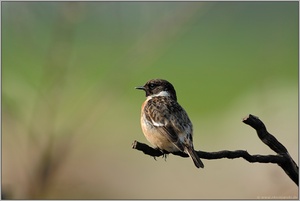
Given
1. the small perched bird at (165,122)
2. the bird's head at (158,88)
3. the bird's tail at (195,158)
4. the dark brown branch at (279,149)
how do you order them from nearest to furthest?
the dark brown branch at (279,149), the bird's tail at (195,158), the small perched bird at (165,122), the bird's head at (158,88)

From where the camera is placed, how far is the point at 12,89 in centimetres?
409

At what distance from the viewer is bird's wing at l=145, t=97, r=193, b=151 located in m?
4.15

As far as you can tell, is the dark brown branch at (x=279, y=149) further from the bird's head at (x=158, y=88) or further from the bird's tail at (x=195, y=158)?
the bird's head at (x=158, y=88)

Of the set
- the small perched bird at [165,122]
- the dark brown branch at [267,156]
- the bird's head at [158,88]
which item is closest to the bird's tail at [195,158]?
the small perched bird at [165,122]

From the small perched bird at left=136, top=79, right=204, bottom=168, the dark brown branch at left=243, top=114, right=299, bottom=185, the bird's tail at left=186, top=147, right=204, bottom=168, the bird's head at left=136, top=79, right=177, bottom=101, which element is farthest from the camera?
the bird's head at left=136, top=79, right=177, bottom=101

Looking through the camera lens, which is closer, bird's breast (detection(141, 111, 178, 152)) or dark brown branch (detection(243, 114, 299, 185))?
dark brown branch (detection(243, 114, 299, 185))

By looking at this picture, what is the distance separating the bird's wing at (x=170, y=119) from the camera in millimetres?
4148

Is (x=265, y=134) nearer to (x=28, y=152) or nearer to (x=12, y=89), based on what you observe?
(x=28, y=152)

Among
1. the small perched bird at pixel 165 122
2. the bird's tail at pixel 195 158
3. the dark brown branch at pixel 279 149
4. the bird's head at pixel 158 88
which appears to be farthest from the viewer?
the bird's head at pixel 158 88

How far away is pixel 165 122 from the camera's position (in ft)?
14.2

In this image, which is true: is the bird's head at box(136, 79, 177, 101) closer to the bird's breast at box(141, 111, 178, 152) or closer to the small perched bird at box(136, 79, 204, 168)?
the small perched bird at box(136, 79, 204, 168)

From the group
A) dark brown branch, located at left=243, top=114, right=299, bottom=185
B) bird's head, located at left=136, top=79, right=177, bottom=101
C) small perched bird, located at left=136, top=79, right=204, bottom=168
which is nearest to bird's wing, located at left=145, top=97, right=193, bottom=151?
small perched bird, located at left=136, top=79, right=204, bottom=168

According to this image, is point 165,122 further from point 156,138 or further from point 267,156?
point 267,156

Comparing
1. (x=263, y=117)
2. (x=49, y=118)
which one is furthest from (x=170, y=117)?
(x=49, y=118)
